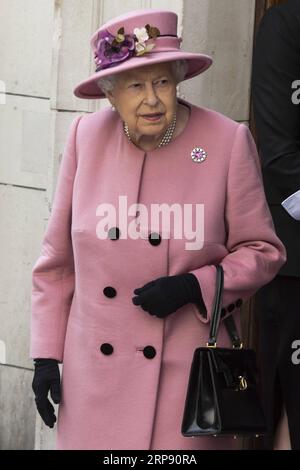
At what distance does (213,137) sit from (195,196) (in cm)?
21

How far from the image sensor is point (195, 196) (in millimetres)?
4477

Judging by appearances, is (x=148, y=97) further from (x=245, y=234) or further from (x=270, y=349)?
(x=270, y=349)

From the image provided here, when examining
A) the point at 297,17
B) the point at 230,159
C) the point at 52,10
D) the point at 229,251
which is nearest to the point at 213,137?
the point at 230,159

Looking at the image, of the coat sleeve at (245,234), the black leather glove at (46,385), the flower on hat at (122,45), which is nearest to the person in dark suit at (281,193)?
the coat sleeve at (245,234)

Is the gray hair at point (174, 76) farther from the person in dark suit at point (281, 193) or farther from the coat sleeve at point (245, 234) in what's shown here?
the person in dark suit at point (281, 193)

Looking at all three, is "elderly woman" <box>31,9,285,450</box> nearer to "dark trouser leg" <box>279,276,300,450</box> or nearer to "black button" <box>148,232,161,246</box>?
"black button" <box>148,232,161,246</box>

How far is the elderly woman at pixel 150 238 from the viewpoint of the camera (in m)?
4.44

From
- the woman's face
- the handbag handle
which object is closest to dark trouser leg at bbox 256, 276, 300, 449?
the handbag handle

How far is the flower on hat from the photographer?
4430 millimetres

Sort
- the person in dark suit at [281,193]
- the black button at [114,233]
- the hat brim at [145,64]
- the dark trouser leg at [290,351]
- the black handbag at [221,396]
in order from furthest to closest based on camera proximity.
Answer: the dark trouser leg at [290,351], the person in dark suit at [281,193], the black button at [114,233], the hat brim at [145,64], the black handbag at [221,396]

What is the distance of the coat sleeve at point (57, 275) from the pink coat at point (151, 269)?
0.05 m

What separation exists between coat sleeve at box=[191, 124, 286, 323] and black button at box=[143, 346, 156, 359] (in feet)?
0.61

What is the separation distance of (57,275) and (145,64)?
81 cm

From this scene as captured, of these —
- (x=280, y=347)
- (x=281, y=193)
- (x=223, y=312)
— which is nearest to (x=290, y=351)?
(x=280, y=347)
